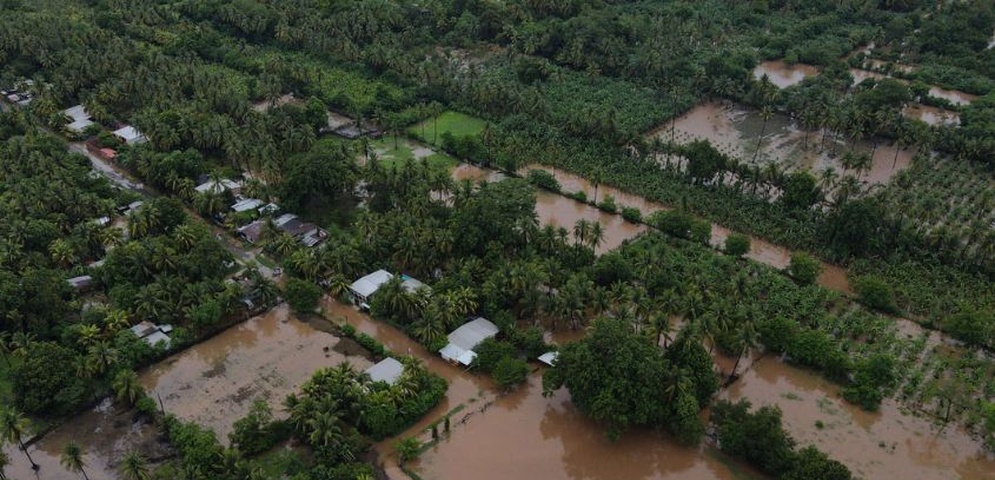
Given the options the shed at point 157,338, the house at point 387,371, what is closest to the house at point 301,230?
the shed at point 157,338

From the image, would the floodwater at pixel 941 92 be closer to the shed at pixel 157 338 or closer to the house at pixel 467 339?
the house at pixel 467 339

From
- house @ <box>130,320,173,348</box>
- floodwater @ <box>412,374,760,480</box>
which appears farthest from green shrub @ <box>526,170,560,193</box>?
house @ <box>130,320,173,348</box>

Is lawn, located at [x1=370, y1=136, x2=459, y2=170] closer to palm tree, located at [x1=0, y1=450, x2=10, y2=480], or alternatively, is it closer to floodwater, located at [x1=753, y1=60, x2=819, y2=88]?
palm tree, located at [x1=0, y1=450, x2=10, y2=480]

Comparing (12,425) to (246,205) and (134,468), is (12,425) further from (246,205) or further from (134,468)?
(246,205)

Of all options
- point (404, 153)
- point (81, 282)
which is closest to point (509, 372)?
point (81, 282)

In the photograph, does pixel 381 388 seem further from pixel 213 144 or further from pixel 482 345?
pixel 213 144
